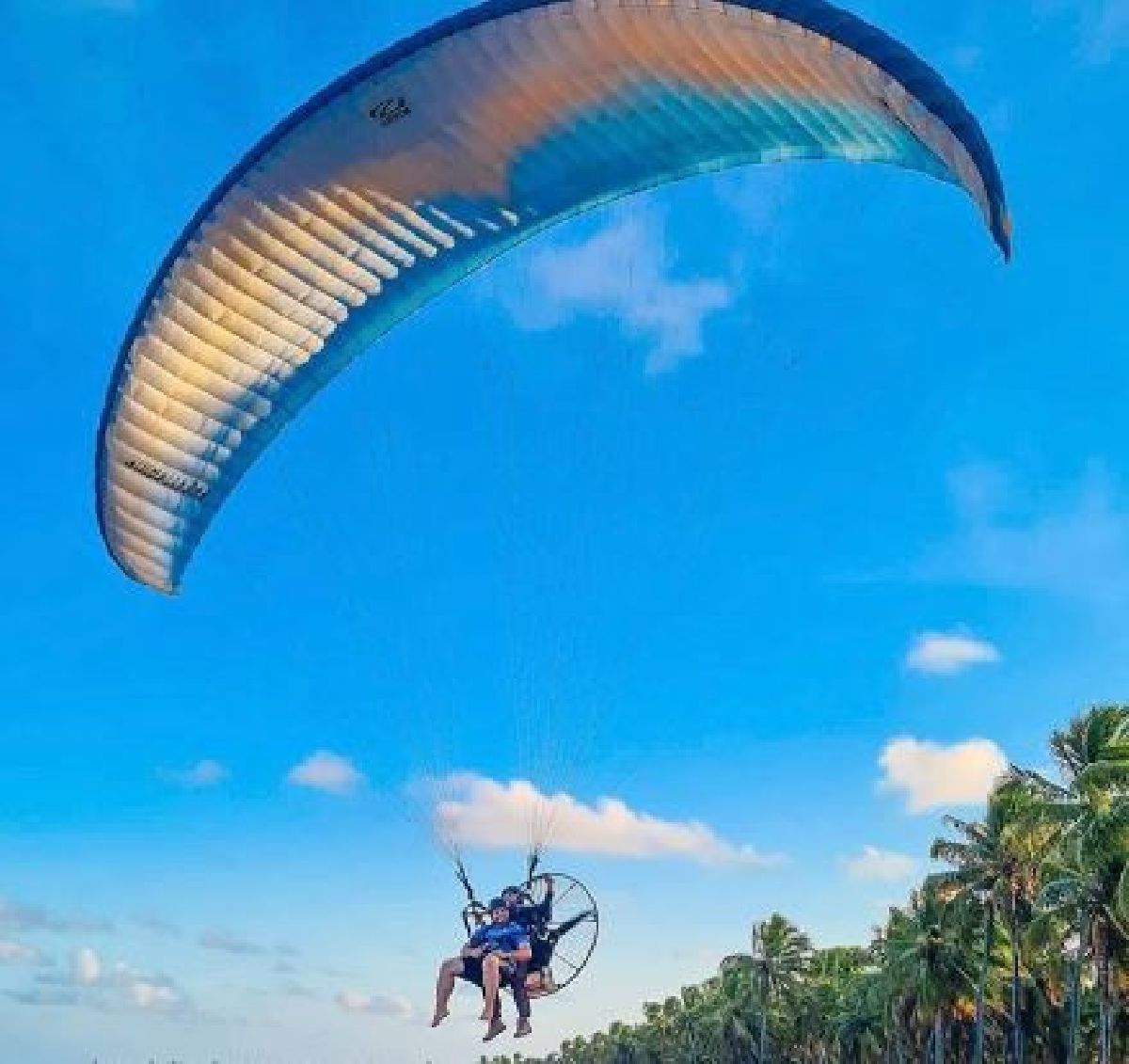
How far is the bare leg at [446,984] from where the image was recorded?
15.2 meters

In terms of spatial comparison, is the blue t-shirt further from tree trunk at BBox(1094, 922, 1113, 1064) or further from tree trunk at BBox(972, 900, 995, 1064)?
tree trunk at BBox(972, 900, 995, 1064)

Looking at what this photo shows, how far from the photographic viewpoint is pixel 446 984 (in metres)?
15.3

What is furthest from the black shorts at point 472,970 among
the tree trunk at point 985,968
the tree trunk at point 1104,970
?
the tree trunk at point 985,968

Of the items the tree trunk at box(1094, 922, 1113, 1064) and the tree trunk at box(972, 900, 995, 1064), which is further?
the tree trunk at box(972, 900, 995, 1064)

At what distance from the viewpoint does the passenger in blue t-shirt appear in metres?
14.6

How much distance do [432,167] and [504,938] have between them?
329 inches

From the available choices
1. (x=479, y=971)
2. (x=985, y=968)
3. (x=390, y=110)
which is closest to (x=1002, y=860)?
(x=985, y=968)

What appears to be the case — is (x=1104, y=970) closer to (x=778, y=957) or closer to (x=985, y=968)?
(x=985, y=968)

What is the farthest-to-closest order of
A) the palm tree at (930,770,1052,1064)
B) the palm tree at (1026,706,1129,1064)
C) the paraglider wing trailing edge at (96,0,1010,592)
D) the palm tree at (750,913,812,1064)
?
the palm tree at (750,913,812,1064) → the palm tree at (930,770,1052,1064) → the palm tree at (1026,706,1129,1064) → the paraglider wing trailing edge at (96,0,1010,592)

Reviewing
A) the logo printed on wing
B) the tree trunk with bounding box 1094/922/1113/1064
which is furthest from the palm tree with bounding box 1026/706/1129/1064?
the logo printed on wing

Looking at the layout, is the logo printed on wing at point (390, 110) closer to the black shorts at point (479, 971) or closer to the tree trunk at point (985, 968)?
the black shorts at point (479, 971)

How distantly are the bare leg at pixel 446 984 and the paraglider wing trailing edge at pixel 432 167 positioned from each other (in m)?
6.92

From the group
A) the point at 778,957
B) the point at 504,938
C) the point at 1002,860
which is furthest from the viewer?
the point at 778,957

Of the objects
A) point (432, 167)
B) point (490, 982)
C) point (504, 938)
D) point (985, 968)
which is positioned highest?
point (432, 167)
